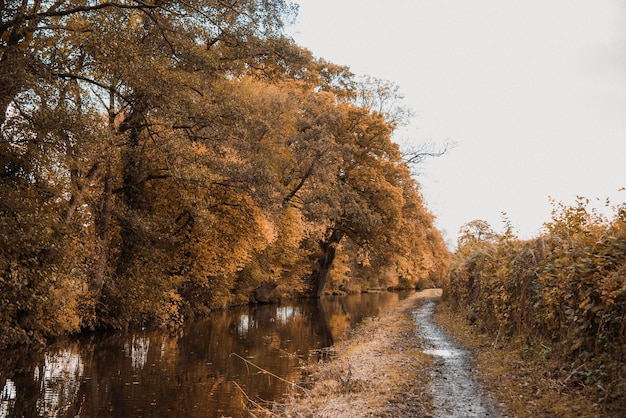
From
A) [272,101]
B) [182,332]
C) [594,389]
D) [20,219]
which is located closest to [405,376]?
[594,389]

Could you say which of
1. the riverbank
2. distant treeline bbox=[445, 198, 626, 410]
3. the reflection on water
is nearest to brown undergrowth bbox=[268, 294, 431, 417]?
the riverbank

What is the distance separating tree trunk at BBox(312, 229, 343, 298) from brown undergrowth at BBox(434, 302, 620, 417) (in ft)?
92.3

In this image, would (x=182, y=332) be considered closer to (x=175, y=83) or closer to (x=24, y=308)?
(x=24, y=308)

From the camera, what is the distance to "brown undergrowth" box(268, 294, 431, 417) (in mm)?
7848

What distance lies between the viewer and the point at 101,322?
19.5m

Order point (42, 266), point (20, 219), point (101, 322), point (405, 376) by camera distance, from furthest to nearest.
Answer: point (101, 322), point (42, 266), point (20, 219), point (405, 376)

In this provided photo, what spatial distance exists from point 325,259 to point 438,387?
34.5 metres

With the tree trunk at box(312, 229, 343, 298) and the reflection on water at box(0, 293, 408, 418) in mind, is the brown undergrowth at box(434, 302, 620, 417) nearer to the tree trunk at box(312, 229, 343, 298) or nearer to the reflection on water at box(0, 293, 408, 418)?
the reflection on water at box(0, 293, 408, 418)

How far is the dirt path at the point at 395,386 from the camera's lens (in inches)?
305

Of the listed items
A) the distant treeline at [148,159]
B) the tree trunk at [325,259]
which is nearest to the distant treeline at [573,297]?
the distant treeline at [148,159]

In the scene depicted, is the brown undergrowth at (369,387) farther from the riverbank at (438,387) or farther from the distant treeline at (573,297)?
the distant treeline at (573,297)

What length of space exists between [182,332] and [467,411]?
1479cm

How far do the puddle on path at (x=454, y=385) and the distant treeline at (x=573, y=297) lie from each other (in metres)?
1.36

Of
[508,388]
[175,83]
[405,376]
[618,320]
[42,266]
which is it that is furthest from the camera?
[175,83]
